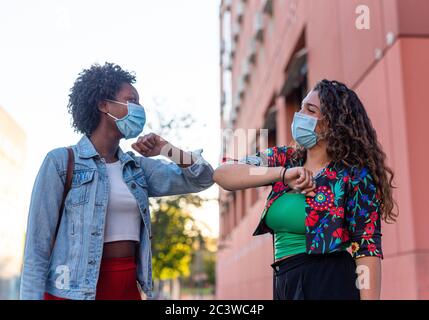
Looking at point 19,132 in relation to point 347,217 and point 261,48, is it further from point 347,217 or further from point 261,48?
point 347,217

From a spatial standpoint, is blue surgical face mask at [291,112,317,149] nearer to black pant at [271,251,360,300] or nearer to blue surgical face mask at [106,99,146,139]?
black pant at [271,251,360,300]

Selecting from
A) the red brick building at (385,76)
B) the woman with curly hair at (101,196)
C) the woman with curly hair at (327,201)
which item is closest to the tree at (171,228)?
the red brick building at (385,76)

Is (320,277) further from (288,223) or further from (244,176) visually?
(244,176)

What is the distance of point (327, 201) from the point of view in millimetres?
2533

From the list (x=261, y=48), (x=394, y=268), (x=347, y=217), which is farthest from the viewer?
(x=261, y=48)

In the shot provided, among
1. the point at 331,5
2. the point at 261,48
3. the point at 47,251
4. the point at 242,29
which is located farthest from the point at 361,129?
the point at 242,29

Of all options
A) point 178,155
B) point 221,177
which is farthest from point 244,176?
point 178,155

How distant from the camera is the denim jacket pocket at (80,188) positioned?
262 centimetres

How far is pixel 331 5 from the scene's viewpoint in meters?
8.03

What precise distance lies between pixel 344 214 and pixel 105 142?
1207 mm

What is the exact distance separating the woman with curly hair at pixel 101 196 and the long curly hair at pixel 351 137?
2.09 ft

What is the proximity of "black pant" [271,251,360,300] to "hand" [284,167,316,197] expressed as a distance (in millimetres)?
274

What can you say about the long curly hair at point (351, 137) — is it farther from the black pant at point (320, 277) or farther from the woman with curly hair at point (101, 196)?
the woman with curly hair at point (101, 196)

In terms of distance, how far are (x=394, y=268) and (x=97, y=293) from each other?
3604mm
